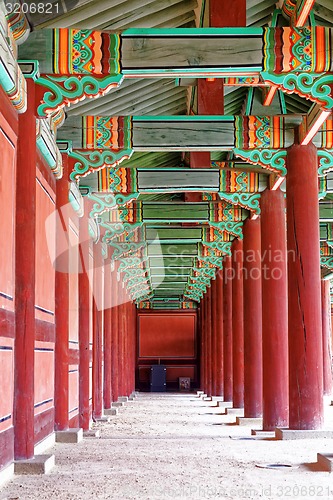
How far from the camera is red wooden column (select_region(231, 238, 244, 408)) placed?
627 inches

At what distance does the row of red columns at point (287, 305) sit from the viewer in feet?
30.7

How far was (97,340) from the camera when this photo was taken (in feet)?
44.2

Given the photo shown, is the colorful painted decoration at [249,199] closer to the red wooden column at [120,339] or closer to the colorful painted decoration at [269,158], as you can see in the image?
the colorful painted decoration at [269,158]

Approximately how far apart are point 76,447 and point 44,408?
28.4 inches

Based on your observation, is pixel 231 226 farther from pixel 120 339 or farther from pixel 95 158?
pixel 120 339

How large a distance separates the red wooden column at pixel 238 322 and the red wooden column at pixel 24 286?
9.28m

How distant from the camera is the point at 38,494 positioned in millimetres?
5754

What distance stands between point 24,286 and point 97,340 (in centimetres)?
673

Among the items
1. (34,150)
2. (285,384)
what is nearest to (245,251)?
(285,384)

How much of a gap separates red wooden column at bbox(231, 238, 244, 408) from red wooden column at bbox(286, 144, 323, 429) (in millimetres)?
6364

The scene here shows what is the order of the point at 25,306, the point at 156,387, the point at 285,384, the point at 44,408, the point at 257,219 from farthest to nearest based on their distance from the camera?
the point at 156,387 → the point at 257,219 → the point at 285,384 → the point at 44,408 → the point at 25,306

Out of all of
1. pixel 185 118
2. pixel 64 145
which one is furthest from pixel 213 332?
pixel 64 145

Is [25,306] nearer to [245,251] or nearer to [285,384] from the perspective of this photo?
[285,384]

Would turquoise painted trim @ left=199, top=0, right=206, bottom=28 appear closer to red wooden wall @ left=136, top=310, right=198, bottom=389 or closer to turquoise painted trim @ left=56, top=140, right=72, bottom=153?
turquoise painted trim @ left=56, top=140, right=72, bottom=153
